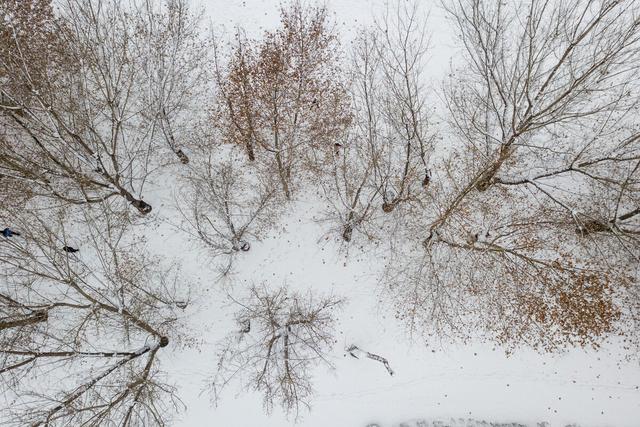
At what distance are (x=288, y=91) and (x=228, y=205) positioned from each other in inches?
184

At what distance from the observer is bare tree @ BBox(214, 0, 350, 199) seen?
15.9m

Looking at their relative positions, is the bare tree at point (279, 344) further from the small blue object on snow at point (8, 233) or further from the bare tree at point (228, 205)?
the small blue object on snow at point (8, 233)

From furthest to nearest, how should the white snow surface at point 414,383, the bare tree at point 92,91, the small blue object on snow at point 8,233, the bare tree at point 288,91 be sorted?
the bare tree at point 288,91 < the white snow surface at point 414,383 < the small blue object on snow at point 8,233 < the bare tree at point 92,91

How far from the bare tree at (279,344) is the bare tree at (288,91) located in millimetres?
4080

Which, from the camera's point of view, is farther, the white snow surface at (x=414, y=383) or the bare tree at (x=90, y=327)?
the white snow surface at (x=414, y=383)

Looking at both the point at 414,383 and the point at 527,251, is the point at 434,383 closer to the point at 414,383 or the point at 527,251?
the point at 414,383

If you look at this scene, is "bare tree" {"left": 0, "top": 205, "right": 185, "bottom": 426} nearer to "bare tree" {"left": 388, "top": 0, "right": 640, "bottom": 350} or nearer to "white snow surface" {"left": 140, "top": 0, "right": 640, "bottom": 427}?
"white snow surface" {"left": 140, "top": 0, "right": 640, "bottom": 427}

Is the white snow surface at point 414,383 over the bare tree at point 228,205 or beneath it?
beneath

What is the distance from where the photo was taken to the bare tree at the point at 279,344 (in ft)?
48.0

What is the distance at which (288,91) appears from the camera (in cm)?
1606

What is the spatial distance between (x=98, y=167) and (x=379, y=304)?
9981 millimetres

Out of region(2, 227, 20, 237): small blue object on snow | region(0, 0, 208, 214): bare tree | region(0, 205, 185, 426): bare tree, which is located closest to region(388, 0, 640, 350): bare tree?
region(0, 205, 185, 426): bare tree

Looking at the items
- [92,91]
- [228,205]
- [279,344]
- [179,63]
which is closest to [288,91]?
[179,63]

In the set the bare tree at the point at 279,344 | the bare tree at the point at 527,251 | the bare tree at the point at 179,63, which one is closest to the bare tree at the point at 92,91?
the bare tree at the point at 179,63
